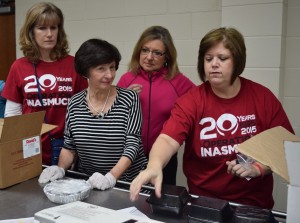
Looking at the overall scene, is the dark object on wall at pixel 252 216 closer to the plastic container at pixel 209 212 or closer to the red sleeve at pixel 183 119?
the plastic container at pixel 209 212

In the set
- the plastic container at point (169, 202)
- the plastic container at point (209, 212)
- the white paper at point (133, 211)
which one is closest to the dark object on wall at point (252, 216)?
the plastic container at point (209, 212)

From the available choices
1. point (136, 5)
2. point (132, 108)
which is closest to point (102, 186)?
point (132, 108)

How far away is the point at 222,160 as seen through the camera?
4.79ft

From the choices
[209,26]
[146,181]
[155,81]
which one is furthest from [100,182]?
[209,26]

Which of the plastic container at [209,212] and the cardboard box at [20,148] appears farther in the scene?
the cardboard box at [20,148]

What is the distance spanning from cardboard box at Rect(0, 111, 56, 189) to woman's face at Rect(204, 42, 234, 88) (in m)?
0.78

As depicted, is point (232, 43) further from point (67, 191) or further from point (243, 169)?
point (67, 191)

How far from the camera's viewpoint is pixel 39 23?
6.28 feet

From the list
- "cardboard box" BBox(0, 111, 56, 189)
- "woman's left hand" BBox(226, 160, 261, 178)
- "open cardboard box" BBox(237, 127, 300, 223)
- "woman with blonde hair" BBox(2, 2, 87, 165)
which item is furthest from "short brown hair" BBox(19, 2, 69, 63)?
"open cardboard box" BBox(237, 127, 300, 223)

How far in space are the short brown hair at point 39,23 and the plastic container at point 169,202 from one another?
121cm

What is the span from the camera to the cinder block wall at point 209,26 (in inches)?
86.8

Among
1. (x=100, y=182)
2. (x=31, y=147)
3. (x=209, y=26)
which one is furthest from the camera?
(x=209, y=26)

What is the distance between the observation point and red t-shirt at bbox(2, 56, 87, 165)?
6.34 feet

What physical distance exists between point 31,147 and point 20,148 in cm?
6
